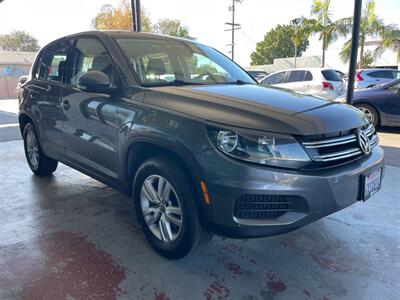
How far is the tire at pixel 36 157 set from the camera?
14.7ft

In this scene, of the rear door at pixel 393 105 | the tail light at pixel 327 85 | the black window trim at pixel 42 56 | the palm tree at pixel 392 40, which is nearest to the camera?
the black window trim at pixel 42 56

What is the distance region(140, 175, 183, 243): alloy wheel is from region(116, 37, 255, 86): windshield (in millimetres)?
820

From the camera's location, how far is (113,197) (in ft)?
13.1

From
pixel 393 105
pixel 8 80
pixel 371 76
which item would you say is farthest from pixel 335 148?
pixel 8 80

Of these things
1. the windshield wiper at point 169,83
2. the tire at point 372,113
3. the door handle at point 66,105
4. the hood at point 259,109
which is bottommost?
the tire at point 372,113

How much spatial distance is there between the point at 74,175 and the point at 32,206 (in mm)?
1099

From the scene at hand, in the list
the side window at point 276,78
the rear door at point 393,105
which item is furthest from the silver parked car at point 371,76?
the rear door at point 393,105

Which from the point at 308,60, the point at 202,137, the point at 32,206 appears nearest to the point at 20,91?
the point at 32,206

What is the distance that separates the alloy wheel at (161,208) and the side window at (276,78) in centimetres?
988

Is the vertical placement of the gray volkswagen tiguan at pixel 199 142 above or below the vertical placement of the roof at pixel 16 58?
below

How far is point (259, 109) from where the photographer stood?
237 centimetres

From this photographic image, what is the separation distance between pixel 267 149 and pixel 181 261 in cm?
112

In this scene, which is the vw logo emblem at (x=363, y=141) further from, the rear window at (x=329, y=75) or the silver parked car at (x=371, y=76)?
the silver parked car at (x=371, y=76)

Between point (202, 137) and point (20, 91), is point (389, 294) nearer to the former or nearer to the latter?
point (202, 137)
